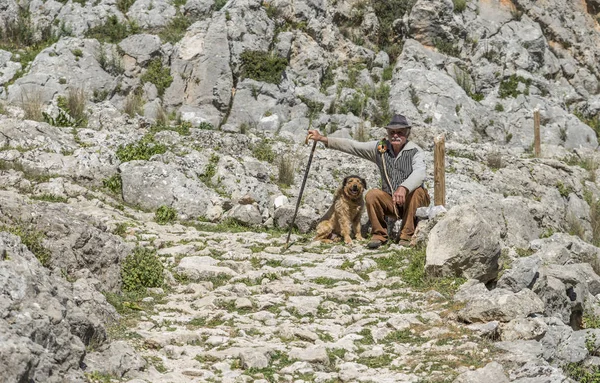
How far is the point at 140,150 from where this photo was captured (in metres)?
14.1

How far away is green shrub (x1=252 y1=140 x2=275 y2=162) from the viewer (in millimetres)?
15320

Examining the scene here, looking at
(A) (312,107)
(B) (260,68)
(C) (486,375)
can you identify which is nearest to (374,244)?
(C) (486,375)

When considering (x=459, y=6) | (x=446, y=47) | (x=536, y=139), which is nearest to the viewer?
(x=536, y=139)

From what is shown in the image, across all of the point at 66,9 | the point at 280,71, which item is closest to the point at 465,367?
the point at 280,71

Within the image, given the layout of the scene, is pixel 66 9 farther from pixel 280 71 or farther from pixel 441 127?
pixel 441 127

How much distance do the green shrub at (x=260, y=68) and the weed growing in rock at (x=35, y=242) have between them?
49.6 feet

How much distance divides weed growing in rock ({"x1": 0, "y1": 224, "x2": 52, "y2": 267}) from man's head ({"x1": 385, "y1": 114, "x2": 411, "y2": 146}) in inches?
232

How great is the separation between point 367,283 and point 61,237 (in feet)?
11.6

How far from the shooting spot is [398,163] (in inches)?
426

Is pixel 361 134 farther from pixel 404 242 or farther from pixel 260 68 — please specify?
pixel 404 242

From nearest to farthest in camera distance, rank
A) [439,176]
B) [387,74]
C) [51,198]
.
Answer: [51,198] < [439,176] < [387,74]

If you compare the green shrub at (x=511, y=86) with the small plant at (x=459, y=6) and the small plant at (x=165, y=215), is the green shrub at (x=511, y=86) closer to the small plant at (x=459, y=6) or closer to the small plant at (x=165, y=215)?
the small plant at (x=459, y=6)

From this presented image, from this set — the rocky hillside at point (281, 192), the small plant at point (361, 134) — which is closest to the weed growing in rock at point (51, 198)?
the rocky hillside at point (281, 192)

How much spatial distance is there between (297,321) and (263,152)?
9.10 m
